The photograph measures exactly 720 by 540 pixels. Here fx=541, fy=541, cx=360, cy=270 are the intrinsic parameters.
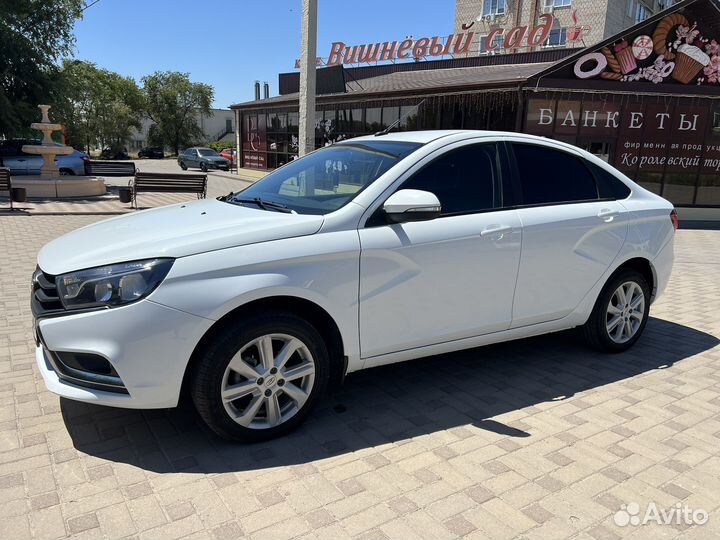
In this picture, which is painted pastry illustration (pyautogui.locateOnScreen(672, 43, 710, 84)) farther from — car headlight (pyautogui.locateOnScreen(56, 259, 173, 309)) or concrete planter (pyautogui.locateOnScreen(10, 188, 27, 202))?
concrete planter (pyautogui.locateOnScreen(10, 188, 27, 202))

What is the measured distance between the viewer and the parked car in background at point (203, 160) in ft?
116

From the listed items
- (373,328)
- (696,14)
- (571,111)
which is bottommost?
(373,328)

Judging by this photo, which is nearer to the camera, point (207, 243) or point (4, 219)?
point (207, 243)

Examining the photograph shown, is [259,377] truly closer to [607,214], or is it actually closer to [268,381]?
[268,381]

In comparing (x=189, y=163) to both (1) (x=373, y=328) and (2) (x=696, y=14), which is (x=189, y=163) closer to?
(2) (x=696, y=14)

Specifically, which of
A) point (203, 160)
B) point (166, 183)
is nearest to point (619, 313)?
point (166, 183)

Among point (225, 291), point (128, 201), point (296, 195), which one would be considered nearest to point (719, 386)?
point (296, 195)

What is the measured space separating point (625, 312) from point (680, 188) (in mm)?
14159

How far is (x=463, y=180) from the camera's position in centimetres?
367

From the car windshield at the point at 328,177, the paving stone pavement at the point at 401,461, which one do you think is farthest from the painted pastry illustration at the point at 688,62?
the car windshield at the point at 328,177

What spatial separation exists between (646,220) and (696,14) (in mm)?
13428

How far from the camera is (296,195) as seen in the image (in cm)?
370

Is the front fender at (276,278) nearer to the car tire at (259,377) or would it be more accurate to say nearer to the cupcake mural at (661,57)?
the car tire at (259,377)

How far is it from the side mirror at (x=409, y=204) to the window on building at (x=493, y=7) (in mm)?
53039
